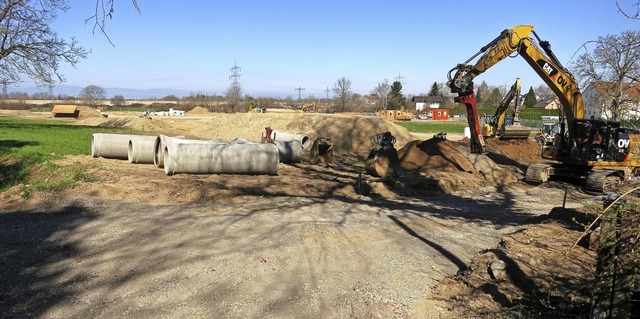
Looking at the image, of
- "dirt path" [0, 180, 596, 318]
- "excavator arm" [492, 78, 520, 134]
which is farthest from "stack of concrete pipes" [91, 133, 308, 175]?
"excavator arm" [492, 78, 520, 134]

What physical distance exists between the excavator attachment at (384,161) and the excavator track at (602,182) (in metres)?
5.92

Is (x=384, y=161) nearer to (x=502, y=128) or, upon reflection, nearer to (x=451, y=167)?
(x=451, y=167)

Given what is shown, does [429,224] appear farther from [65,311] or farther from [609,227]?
[65,311]

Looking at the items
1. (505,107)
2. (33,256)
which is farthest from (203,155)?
(505,107)

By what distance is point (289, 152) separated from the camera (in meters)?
19.4

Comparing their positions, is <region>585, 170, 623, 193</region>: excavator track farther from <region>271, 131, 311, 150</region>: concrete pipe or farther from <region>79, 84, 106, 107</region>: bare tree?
<region>79, 84, 106, 107</region>: bare tree

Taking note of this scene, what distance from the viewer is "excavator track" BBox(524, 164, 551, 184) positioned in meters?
16.2

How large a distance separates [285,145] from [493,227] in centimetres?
1085

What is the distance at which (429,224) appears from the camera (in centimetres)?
993

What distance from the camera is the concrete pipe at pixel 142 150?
1648 cm

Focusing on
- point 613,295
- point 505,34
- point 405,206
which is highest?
point 505,34

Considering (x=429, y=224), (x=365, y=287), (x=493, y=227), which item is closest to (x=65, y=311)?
(x=365, y=287)

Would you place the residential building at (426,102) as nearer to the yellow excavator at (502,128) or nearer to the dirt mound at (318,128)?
the dirt mound at (318,128)

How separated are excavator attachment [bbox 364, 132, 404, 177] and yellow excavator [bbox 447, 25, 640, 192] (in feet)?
10.9
